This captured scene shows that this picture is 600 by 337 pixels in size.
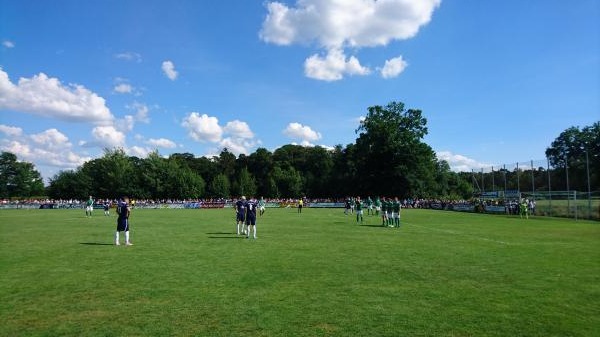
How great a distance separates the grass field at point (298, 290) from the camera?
24.8 feet

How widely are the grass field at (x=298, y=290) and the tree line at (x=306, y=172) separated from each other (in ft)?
138

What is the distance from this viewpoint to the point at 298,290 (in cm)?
1018

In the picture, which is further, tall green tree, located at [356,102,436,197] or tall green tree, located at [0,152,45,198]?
tall green tree, located at [0,152,45,198]

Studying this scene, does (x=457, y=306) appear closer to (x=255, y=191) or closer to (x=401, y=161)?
(x=401, y=161)

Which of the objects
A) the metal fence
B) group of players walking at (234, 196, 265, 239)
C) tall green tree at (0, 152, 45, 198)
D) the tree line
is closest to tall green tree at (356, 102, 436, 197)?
the tree line

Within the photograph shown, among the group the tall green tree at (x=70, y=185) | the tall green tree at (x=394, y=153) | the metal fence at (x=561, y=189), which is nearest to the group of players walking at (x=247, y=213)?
the metal fence at (x=561, y=189)

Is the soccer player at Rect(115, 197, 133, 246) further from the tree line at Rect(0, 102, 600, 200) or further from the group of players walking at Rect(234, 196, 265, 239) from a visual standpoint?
the tree line at Rect(0, 102, 600, 200)

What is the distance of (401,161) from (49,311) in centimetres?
7794

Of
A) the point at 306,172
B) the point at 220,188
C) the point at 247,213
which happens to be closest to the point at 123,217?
the point at 247,213

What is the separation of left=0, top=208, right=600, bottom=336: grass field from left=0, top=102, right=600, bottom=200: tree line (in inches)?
1656

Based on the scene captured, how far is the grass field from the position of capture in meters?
7.57

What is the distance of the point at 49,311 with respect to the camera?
847 centimetres

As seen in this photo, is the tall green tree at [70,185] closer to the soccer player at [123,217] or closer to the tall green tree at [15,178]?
the tall green tree at [15,178]

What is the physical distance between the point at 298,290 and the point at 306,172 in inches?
4244
